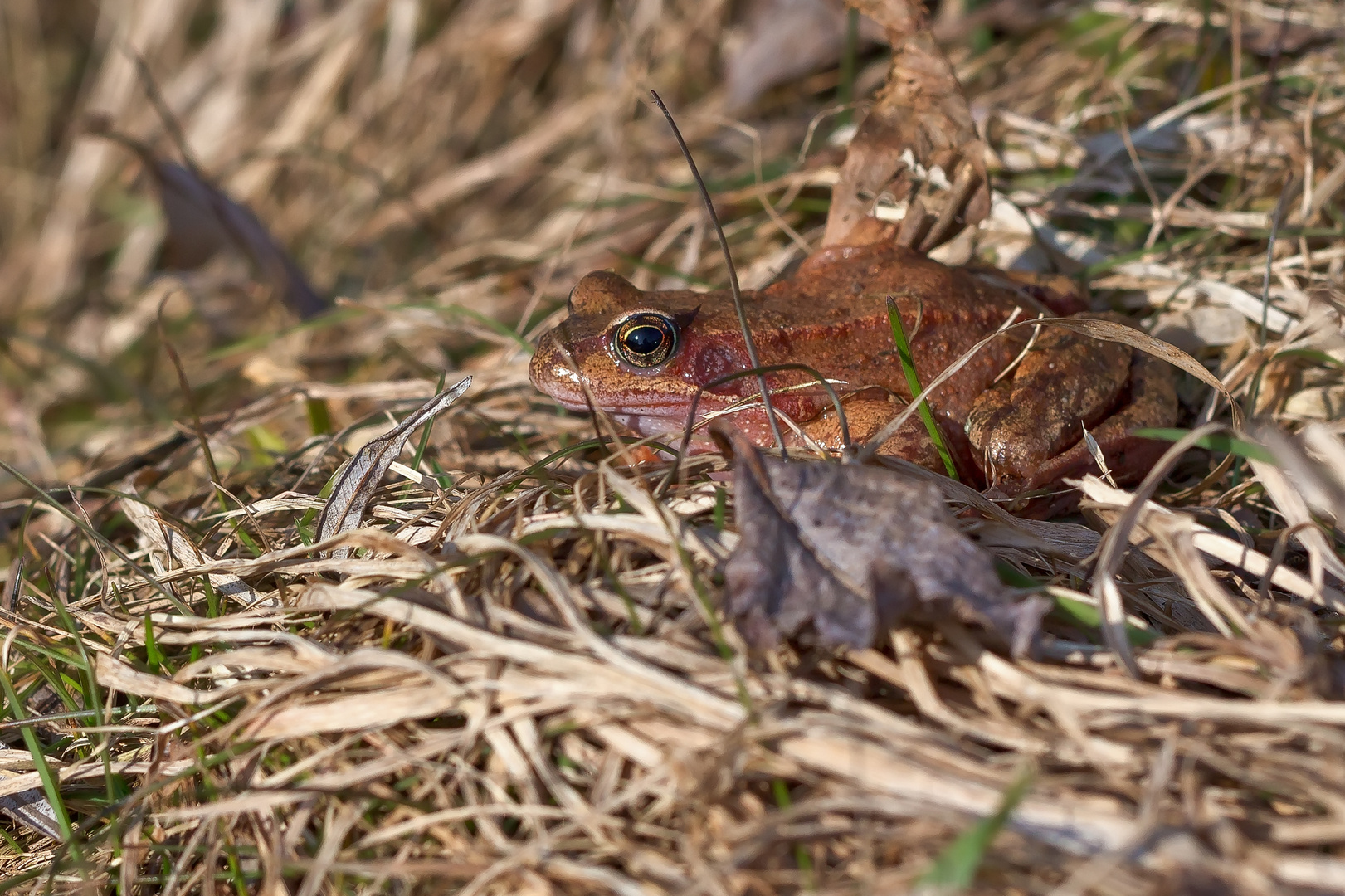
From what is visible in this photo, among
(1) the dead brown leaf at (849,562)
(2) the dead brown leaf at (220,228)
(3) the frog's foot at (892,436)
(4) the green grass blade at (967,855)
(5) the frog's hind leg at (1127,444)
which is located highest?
(2) the dead brown leaf at (220,228)

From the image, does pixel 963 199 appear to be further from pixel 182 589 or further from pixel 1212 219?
pixel 182 589

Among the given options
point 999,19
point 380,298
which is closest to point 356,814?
point 380,298

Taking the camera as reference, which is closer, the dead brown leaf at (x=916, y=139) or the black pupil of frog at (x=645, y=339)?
the black pupil of frog at (x=645, y=339)

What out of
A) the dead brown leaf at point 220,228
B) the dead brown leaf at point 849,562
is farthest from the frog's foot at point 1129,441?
the dead brown leaf at point 220,228

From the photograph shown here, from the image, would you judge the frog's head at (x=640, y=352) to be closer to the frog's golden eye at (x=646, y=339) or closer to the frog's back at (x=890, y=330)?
the frog's golden eye at (x=646, y=339)

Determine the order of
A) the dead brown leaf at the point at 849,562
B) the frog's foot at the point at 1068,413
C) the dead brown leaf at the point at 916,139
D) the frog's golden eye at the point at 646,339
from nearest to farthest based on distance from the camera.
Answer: the dead brown leaf at the point at 849,562, the frog's foot at the point at 1068,413, the frog's golden eye at the point at 646,339, the dead brown leaf at the point at 916,139

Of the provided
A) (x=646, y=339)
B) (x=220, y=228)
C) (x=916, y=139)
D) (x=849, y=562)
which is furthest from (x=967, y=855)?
(x=220, y=228)
